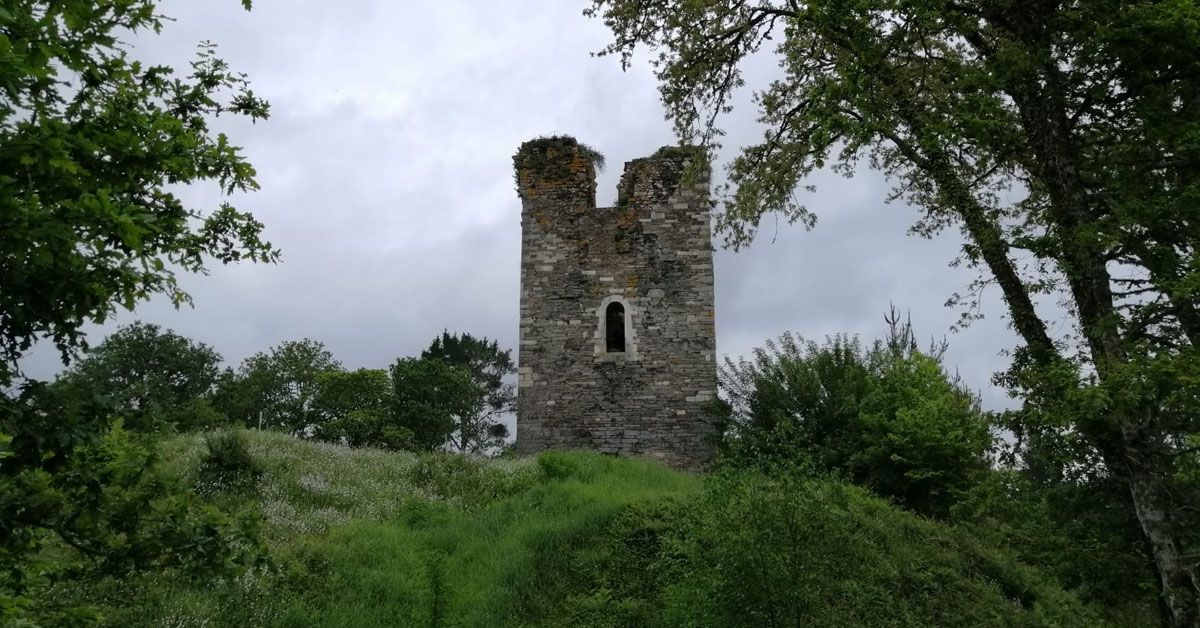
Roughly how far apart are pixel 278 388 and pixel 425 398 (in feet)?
40.4

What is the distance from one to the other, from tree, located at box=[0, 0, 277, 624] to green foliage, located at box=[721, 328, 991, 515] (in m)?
8.68

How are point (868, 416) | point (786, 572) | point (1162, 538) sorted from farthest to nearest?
point (868, 416)
point (786, 572)
point (1162, 538)

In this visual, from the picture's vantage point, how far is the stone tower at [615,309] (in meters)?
17.0

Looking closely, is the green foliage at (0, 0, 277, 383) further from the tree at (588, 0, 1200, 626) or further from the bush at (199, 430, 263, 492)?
the bush at (199, 430, 263, 492)

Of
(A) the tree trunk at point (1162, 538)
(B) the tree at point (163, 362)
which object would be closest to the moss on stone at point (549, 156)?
(A) the tree trunk at point (1162, 538)

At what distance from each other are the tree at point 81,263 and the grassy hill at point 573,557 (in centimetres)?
107

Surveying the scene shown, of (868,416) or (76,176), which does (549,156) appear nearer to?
(868,416)

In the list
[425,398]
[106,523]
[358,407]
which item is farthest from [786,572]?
[358,407]

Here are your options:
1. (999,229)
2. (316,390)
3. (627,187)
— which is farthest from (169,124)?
(316,390)

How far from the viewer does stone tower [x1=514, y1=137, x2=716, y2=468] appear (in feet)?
55.8

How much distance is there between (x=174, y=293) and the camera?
4387 millimetres

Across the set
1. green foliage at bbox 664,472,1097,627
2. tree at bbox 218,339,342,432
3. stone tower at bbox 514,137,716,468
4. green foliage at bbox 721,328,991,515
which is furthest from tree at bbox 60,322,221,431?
green foliage at bbox 664,472,1097,627

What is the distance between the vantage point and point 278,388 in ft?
121

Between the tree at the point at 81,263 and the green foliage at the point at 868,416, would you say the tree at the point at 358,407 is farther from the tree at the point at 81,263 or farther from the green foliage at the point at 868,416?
the tree at the point at 81,263
